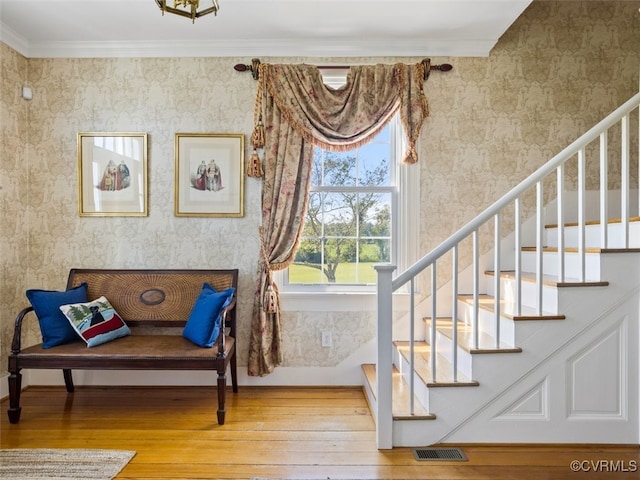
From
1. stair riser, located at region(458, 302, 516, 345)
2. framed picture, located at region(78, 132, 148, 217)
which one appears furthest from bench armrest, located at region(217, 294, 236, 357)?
stair riser, located at region(458, 302, 516, 345)

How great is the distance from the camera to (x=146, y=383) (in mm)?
3100

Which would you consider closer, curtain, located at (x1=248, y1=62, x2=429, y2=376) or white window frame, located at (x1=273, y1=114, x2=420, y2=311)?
curtain, located at (x1=248, y1=62, x2=429, y2=376)

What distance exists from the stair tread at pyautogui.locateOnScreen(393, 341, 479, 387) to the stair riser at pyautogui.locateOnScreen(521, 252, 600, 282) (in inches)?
36.3

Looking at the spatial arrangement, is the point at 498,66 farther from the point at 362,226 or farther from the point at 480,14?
the point at 362,226

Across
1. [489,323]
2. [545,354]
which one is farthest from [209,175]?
[545,354]

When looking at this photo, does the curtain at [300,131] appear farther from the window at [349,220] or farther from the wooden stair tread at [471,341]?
the wooden stair tread at [471,341]

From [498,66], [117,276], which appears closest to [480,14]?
[498,66]

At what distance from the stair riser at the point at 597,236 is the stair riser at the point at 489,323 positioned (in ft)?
2.26

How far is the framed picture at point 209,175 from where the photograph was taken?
310 centimetres

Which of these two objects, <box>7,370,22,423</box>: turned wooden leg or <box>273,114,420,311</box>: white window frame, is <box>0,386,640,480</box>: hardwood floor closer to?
<box>7,370,22,423</box>: turned wooden leg

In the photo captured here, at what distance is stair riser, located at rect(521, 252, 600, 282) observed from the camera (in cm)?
221

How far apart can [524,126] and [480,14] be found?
36.8 inches

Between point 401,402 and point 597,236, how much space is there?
1.68 m

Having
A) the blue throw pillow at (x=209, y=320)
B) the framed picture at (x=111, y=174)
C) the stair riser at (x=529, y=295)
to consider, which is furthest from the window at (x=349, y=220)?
the framed picture at (x=111, y=174)
